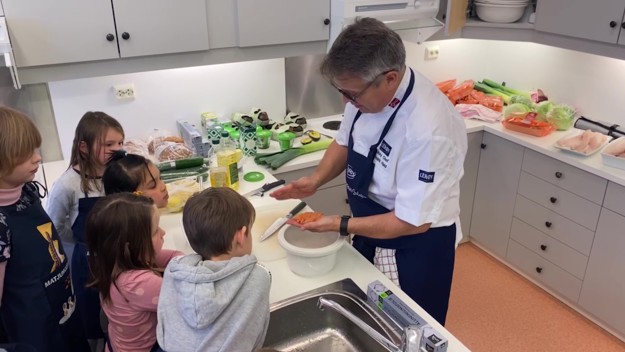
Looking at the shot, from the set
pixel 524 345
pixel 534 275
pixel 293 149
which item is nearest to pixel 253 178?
pixel 293 149

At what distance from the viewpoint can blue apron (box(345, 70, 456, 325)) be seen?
152 centimetres

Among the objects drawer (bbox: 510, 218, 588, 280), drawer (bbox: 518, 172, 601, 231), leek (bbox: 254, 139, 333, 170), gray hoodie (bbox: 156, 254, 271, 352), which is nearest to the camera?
gray hoodie (bbox: 156, 254, 271, 352)

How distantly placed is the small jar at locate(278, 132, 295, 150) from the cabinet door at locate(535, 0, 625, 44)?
1.38 m

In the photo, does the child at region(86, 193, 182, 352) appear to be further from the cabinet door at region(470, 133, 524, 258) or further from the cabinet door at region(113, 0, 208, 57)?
the cabinet door at region(470, 133, 524, 258)

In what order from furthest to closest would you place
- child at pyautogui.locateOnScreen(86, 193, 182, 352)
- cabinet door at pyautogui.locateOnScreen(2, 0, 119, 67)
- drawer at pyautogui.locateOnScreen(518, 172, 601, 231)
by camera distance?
1. drawer at pyautogui.locateOnScreen(518, 172, 601, 231)
2. cabinet door at pyautogui.locateOnScreen(2, 0, 119, 67)
3. child at pyautogui.locateOnScreen(86, 193, 182, 352)

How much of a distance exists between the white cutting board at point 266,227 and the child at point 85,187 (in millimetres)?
533

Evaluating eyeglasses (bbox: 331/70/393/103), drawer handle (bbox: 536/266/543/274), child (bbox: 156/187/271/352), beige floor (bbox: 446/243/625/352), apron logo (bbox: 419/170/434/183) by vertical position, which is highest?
eyeglasses (bbox: 331/70/393/103)

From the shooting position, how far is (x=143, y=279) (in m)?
1.22

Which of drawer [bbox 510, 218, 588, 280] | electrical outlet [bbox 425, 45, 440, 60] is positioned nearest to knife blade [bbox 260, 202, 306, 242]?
drawer [bbox 510, 218, 588, 280]

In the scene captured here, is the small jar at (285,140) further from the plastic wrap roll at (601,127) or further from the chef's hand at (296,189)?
Result: the plastic wrap roll at (601,127)

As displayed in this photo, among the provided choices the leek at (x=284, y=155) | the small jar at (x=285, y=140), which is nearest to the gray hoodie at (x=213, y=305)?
the leek at (x=284, y=155)

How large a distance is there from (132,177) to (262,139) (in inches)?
34.6

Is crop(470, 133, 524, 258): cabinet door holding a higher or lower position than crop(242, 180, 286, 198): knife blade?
lower

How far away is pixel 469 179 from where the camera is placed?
2.89 m
